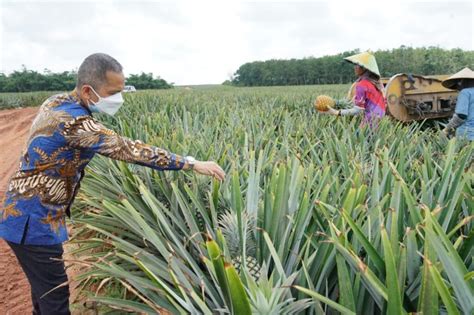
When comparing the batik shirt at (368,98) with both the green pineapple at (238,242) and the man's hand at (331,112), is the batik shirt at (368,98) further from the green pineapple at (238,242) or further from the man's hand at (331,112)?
the green pineapple at (238,242)

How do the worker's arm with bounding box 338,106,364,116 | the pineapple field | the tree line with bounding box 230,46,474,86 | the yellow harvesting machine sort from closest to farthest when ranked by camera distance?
the pineapple field → the worker's arm with bounding box 338,106,364,116 → the yellow harvesting machine → the tree line with bounding box 230,46,474,86

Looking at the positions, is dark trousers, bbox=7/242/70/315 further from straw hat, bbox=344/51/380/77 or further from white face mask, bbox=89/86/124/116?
straw hat, bbox=344/51/380/77

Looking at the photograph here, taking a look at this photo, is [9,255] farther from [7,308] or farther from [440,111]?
[440,111]

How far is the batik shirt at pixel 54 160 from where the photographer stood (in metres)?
1.86

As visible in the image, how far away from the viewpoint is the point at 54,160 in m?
1.93

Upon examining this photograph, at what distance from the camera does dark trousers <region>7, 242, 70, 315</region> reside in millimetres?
2020

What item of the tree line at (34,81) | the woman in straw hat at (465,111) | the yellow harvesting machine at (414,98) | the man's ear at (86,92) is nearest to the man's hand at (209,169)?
the man's ear at (86,92)

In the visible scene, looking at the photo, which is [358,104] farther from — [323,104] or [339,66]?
[339,66]

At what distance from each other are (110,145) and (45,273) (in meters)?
0.74

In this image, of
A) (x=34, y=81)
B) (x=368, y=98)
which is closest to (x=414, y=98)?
(x=368, y=98)

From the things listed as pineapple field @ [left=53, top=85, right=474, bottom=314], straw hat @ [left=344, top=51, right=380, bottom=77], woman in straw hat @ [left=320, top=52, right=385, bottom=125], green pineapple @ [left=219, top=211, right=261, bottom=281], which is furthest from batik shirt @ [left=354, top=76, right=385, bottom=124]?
green pineapple @ [left=219, top=211, right=261, bottom=281]

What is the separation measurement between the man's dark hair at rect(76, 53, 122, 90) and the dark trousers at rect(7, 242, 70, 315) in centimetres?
81

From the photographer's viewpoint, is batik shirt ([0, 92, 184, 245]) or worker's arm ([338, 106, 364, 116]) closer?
batik shirt ([0, 92, 184, 245])

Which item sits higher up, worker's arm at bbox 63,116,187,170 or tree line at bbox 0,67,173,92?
tree line at bbox 0,67,173,92
